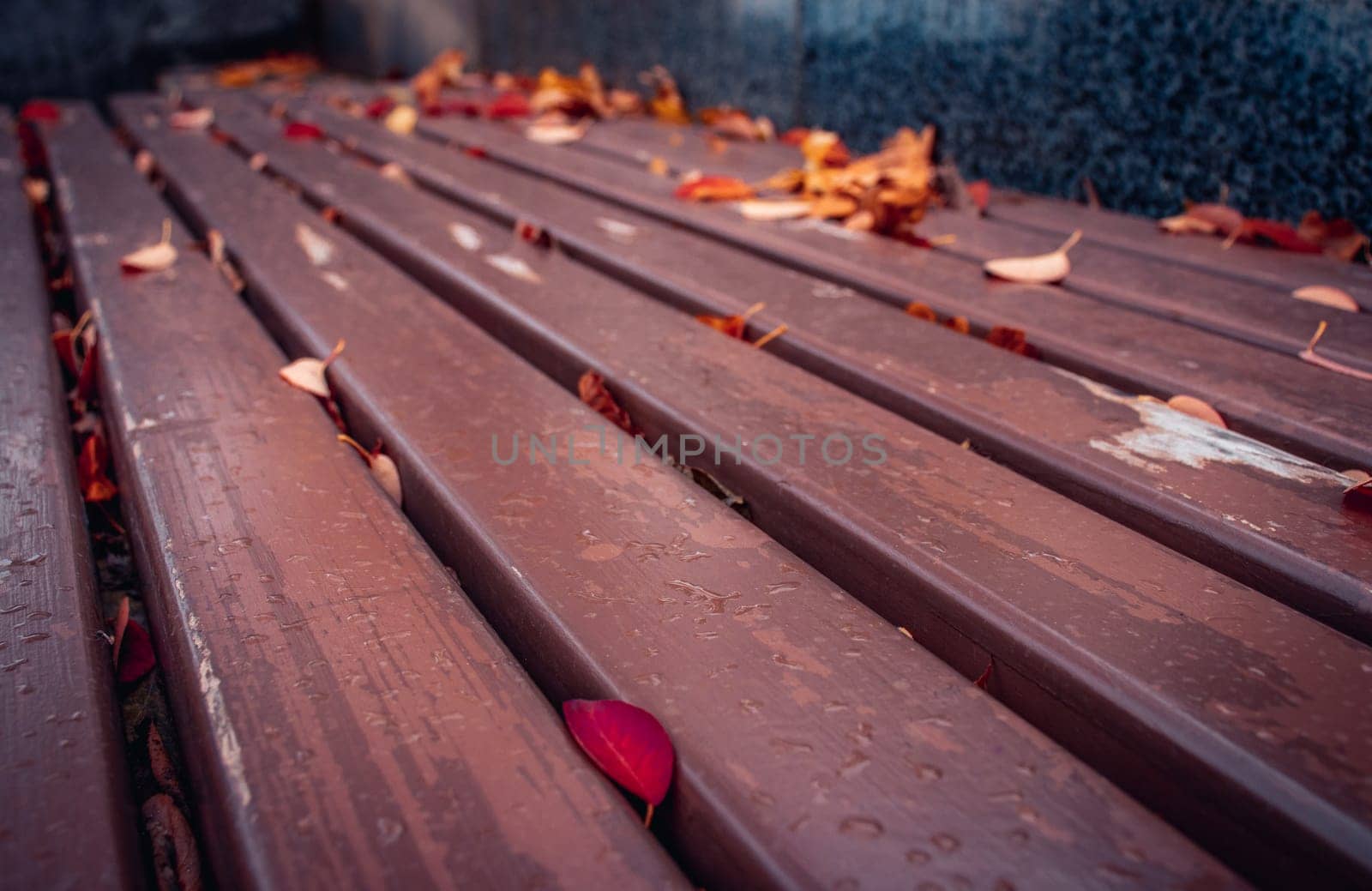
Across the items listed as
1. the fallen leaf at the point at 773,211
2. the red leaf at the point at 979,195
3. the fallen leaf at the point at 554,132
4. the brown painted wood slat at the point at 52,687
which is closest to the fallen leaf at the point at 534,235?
the fallen leaf at the point at 773,211

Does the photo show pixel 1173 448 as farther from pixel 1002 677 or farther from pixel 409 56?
pixel 409 56

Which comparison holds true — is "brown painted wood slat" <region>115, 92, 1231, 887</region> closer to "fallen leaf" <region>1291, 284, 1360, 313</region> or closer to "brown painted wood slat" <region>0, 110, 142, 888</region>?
"brown painted wood slat" <region>0, 110, 142, 888</region>

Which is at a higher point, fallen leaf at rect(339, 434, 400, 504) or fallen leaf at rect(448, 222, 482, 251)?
fallen leaf at rect(448, 222, 482, 251)

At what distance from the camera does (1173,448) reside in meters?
0.78

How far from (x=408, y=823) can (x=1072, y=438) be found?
2.11 feet

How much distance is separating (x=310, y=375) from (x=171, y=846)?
22.0 inches

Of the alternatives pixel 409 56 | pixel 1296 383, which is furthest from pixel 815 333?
pixel 409 56

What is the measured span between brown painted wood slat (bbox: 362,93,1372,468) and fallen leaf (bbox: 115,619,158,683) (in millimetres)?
941

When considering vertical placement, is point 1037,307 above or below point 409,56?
below

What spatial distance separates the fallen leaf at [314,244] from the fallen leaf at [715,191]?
70cm

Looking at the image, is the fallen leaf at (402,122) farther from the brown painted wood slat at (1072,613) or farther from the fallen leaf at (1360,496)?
the fallen leaf at (1360,496)

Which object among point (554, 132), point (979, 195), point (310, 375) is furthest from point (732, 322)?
point (554, 132)

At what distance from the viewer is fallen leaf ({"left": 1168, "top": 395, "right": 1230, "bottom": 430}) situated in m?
0.87

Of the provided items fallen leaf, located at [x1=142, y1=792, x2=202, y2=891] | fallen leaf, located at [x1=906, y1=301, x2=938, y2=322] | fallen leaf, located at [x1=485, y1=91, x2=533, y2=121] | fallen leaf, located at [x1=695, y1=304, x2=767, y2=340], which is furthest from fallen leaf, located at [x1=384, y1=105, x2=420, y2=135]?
fallen leaf, located at [x1=142, y1=792, x2=202, y2=891]
